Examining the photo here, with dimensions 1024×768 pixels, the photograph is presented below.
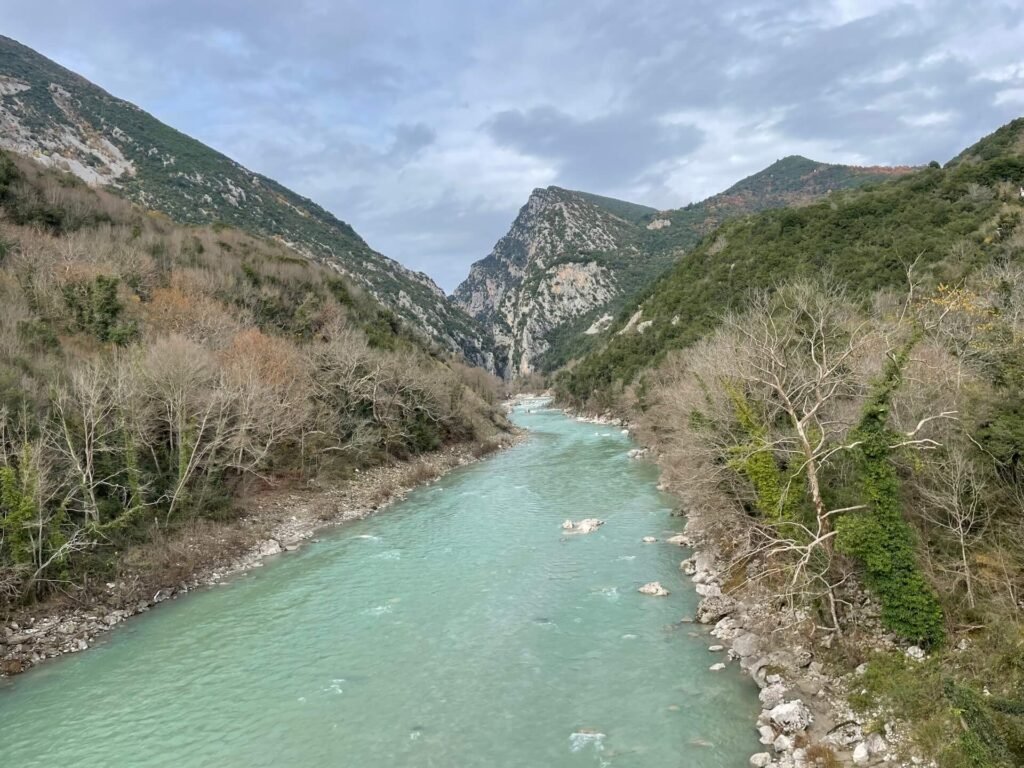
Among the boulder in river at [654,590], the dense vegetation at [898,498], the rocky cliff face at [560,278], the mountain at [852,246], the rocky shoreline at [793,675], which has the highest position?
the rocky cliff face at [560,278]

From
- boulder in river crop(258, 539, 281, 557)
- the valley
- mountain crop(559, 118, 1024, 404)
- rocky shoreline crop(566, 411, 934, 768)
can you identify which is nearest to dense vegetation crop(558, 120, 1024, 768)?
the valley

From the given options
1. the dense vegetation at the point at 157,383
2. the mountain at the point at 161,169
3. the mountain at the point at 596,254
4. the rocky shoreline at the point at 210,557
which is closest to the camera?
the rocky shoreline at the point at 210,557

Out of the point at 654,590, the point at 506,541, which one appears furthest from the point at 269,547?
the point at 654,590

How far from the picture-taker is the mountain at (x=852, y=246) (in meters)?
38.4

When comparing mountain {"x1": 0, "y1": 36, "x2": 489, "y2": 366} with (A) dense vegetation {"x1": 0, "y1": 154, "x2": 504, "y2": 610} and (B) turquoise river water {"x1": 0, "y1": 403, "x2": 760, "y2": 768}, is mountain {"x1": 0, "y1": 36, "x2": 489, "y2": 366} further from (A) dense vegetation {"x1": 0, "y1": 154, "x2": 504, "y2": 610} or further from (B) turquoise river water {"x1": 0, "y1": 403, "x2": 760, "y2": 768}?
(B) turquoise river water {"x1": 0, "y1": 403, "x2": 760, "y2": 768}

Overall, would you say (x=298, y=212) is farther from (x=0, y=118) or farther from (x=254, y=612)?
(x=254, y=612)

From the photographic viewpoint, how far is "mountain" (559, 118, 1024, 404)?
3837 cm

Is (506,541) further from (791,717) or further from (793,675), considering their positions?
(791,717)

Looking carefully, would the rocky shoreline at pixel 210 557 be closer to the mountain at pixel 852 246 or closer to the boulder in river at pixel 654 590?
the boulder in river at pixel 654 590

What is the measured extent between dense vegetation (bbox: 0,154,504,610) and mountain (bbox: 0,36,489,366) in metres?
22.6

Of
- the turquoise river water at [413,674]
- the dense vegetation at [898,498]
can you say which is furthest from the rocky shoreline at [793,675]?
the turquoise river water at [413,674]

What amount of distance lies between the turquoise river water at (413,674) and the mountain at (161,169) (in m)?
64.3

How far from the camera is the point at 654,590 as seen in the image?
16.6m

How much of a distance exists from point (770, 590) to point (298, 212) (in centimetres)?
12287
